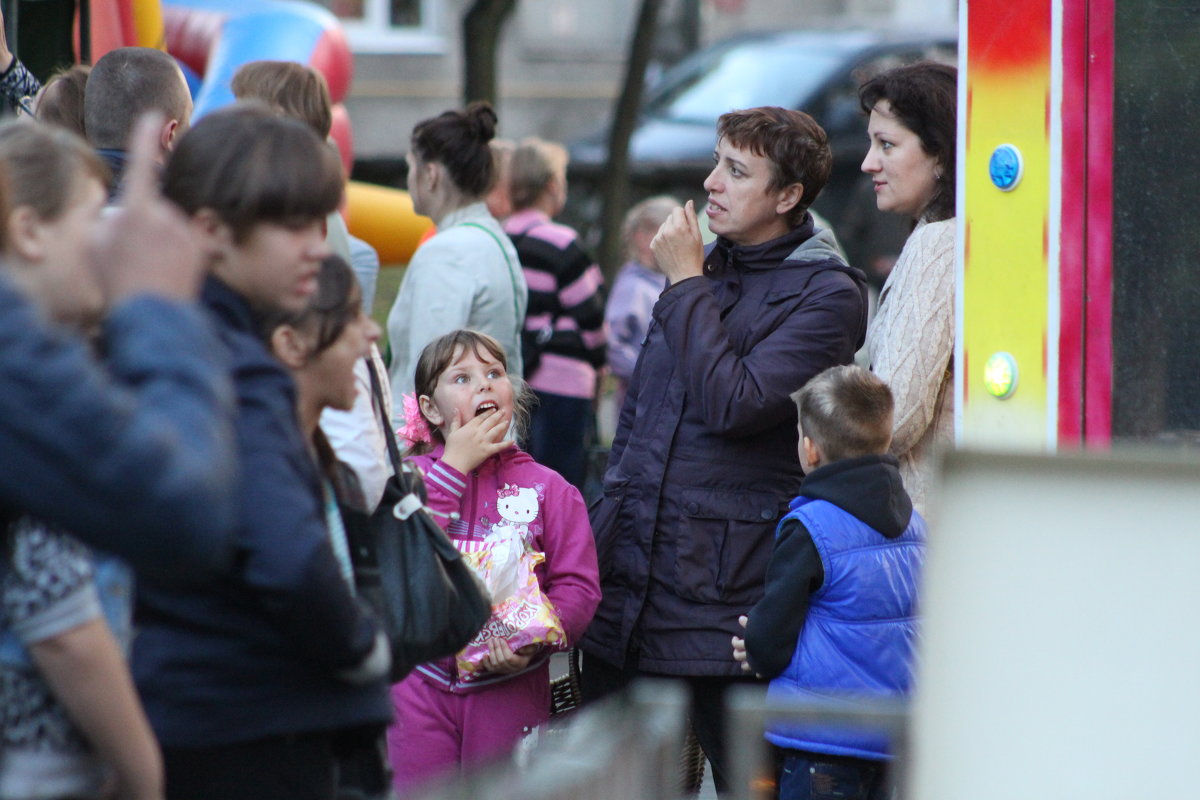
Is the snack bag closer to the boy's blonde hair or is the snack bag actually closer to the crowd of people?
the crowd of people

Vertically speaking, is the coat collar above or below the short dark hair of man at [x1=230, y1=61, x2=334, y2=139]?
below

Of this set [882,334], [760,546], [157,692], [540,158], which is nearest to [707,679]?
[760,546]

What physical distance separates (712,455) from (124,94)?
1.58 meters

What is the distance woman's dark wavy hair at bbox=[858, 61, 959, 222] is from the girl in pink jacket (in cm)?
118

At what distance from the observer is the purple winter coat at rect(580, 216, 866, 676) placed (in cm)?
356

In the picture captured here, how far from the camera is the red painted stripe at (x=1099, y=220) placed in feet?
10.6

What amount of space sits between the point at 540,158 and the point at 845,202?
5.65 m

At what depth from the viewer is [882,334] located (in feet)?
12.4

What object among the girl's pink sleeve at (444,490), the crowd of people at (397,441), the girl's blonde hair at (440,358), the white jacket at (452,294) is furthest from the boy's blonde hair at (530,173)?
the girl's pink sleeve at (444,490)

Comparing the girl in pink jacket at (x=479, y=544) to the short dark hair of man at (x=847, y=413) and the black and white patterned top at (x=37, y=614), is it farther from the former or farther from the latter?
the black and white patterned top at (x=37, y=614)

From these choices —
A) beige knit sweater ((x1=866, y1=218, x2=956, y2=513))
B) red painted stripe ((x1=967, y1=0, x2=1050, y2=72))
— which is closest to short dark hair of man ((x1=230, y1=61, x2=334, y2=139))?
beige knit sweater ((x1=866, y1=218, x2=956, y2=513))

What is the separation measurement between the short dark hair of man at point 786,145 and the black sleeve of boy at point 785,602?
89 cm

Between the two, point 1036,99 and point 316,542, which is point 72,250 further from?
point 1036,99

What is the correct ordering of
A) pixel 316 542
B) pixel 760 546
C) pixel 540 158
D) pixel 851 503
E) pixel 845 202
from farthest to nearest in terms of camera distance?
1. pixel 845 202
2. pixel 540 158
3. pixel 760 546
4. pixel 851 503
5. pixel 316 542
